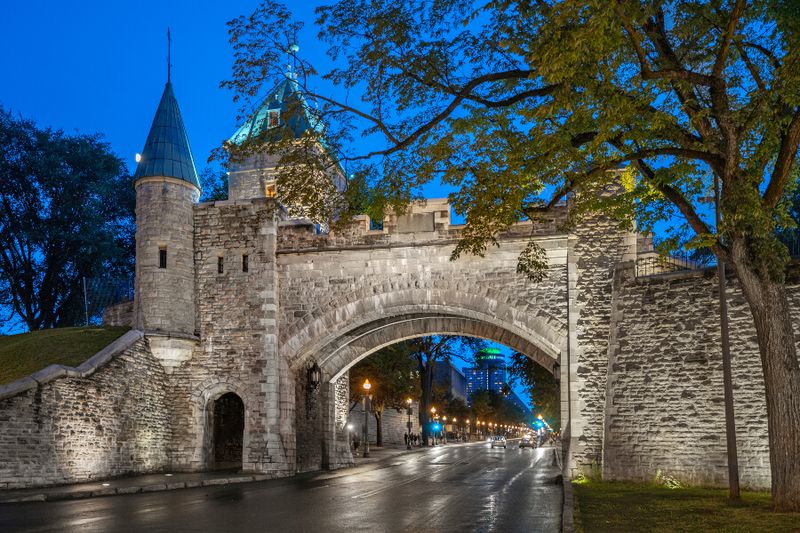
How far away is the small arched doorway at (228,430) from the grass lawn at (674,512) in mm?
14222

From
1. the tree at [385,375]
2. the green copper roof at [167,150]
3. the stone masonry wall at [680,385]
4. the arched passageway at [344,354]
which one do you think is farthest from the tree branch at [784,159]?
the tree at [385,375]

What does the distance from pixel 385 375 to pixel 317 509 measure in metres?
26.5

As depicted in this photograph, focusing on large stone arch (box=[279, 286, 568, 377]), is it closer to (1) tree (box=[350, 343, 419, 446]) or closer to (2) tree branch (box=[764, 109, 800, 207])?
(2) tree branch (box=[764, 109, 800, 207])

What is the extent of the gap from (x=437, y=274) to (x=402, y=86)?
339 inches

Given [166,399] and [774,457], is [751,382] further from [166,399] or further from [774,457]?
[166,399]

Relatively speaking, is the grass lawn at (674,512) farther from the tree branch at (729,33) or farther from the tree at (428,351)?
the tree at (428,351)

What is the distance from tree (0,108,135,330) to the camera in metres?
34.0

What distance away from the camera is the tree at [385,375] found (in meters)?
37.3

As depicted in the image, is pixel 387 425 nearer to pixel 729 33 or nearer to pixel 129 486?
pixel 129 486

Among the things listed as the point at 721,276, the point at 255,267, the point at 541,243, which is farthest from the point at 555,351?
the point at 255,267

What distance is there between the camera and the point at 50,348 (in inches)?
818

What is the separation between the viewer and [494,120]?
41.4 feet

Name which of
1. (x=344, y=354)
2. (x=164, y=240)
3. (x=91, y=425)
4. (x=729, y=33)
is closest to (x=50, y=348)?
(x=91, y=425)

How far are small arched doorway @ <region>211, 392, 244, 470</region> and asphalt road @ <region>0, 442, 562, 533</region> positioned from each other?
319 inches
